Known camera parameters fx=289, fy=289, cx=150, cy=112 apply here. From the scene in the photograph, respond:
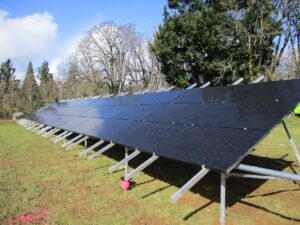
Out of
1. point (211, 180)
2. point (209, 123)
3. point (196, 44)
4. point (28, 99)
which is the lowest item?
point (211, 180)

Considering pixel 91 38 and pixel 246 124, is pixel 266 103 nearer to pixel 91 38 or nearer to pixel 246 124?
pixel 246 124

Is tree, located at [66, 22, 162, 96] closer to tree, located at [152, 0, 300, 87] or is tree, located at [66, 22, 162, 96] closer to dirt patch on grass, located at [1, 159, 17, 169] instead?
tree, located at [152, 0, 300, 87]

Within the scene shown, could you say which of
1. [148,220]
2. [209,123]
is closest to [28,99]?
[209,123]

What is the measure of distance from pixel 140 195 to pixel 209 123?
227 centimetres

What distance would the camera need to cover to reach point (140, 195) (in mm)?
6602

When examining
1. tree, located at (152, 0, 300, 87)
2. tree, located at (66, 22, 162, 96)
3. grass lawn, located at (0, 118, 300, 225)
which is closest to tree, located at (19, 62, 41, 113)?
tree, located at (66, 22, 162, 96)

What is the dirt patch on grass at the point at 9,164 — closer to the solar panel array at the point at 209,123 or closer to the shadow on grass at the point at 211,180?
the solar panel array at the point at 209,123

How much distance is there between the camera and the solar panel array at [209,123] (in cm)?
503

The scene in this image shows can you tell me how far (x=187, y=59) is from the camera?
23.3 meters

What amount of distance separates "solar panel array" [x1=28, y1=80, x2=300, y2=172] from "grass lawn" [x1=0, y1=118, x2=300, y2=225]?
1105mm

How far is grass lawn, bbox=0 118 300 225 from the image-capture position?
5.45 metres

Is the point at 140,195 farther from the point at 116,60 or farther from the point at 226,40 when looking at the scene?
the point at 116,60

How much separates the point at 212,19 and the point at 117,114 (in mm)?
14329

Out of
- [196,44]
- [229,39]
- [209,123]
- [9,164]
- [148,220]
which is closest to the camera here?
[148,220]
